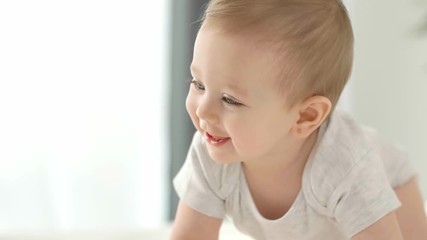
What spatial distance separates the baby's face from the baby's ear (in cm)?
1

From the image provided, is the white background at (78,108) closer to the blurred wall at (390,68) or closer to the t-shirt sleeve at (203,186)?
the blurred wall at (390,68)

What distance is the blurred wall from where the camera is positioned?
86.4 inches

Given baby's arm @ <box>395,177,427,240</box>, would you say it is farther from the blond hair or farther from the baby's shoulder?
the blond hair

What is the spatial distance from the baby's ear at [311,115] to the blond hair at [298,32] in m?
0.01

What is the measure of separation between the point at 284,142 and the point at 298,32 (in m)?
0.20

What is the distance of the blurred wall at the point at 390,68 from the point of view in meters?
2.20

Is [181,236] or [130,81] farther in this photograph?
[130,81]

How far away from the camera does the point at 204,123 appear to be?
3.73 feet

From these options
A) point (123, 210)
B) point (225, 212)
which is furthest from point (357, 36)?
point (225, 212)

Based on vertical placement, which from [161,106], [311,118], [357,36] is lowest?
[161,106]

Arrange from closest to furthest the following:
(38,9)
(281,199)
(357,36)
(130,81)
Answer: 1. (281,199)
2. (38,9)
3. (130,81)
4. (357,36)

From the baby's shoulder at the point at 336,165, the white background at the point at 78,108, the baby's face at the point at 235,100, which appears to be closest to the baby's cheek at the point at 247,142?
the baby's face at the point at 235,100

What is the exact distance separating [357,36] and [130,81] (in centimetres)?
62

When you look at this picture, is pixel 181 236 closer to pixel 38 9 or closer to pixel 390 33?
→ pixel 38 9
